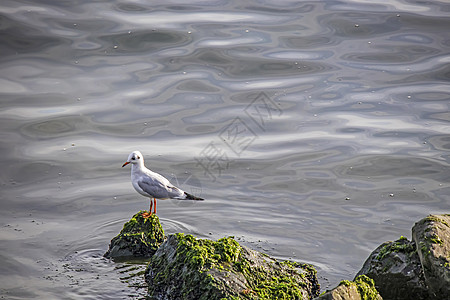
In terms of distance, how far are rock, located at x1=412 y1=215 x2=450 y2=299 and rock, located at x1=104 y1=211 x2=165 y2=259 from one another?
3359 mm

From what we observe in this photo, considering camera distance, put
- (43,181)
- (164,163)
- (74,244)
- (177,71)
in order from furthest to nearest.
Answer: (177,71) < (164,163) < (43,181) < (74,244)

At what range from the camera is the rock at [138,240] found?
8.07m

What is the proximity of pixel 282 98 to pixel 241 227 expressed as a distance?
18.0ft

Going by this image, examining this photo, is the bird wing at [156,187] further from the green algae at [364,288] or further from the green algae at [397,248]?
Result: the green algae at [364,288]

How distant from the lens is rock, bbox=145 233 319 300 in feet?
20.1

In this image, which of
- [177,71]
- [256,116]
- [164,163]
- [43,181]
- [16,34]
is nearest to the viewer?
[43,181]

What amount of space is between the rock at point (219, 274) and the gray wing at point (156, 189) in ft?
6.38

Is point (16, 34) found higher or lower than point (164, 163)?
higher

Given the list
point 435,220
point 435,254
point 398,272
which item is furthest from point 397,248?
point 435,254

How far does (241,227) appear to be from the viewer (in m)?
9.32

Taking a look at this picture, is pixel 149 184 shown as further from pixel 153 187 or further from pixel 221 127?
pixel 221 127

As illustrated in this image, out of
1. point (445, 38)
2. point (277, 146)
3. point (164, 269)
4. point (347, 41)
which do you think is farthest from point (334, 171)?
point (445, 38)

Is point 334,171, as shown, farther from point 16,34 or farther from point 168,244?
point 16,34

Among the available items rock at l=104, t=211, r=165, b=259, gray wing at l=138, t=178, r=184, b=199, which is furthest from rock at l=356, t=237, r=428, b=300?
gray wing at l=138, t=178, r=184, b=199
